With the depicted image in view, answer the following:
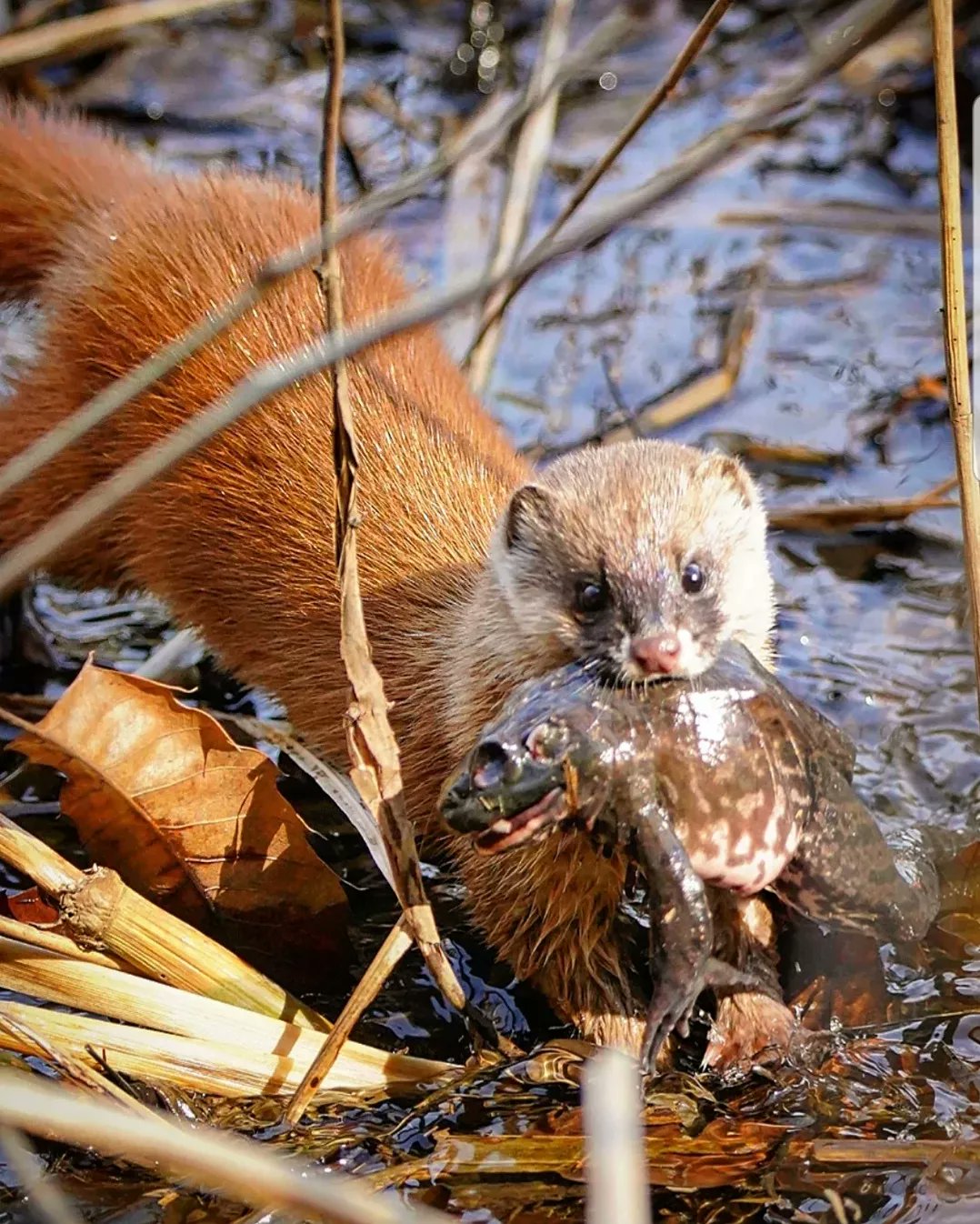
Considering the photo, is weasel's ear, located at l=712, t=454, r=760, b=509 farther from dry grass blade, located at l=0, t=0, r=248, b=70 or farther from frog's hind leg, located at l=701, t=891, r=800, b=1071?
dry grass blade, located at l=0, t=0, r=248, b=70

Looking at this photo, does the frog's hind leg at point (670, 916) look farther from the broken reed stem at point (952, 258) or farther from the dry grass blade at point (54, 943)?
the dry grass blade at point (54, 943)

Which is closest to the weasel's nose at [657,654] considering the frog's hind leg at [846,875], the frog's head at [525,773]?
the frog's head at [525,773]

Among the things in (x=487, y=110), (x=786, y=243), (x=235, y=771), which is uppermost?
(x=487, y=110)

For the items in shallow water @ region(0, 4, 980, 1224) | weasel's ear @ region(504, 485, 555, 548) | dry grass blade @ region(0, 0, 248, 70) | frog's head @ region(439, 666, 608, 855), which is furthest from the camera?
dry grass blade @ region(0, 0, 248, 70)

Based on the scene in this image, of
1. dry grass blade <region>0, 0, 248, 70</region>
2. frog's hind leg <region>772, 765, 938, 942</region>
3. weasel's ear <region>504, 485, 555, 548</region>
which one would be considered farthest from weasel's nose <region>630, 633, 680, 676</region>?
dry grass blade <region>0, 0, 248, 70</region>

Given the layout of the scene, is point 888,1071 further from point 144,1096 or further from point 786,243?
point 786,243

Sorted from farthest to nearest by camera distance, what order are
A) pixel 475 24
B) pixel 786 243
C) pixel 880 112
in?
pixel 475 24, pixel 880 112, pixel 786 243

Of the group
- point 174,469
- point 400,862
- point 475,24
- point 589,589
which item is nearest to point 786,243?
point 475,24
